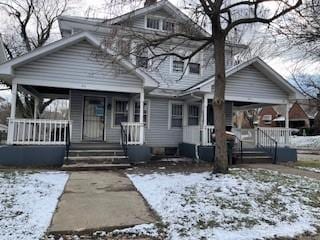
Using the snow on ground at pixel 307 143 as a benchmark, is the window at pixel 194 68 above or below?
above

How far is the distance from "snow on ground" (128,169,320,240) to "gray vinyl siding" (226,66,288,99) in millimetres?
6260

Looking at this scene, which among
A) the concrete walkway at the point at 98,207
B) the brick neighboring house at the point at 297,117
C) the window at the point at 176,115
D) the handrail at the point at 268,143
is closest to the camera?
the concrete walkway at the point at 98,207

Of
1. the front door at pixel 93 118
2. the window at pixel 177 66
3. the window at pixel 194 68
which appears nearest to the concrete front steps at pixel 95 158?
the front door at pixel 93 118

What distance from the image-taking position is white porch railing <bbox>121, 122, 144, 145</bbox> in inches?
490

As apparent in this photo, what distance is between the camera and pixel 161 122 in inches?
620

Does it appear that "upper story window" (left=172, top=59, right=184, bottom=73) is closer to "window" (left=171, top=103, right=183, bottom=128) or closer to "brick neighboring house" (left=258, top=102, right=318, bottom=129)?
"window" (left=171, top=103, right=183, bottom=128)

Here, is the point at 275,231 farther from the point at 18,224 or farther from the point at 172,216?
the point at 18,224

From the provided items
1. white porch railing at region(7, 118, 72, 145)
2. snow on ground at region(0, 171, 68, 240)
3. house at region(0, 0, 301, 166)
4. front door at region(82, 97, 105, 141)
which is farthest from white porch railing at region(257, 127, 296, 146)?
snow on ground at region(0, 171, 68, 240)

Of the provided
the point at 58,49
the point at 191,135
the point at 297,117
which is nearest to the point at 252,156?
the point at 191,135

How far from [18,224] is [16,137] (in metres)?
7.26

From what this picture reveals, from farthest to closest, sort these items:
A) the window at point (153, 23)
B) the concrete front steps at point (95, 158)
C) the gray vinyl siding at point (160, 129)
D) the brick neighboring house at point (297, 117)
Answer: the brick neighboring house at point (297, 117) < the window at point (153, 23) < the gray vinyl siding at point (160, 129) < the concrete front steps at point (95, 158)

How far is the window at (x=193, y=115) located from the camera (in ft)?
53.7

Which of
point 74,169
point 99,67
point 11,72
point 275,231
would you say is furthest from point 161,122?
point 275,231

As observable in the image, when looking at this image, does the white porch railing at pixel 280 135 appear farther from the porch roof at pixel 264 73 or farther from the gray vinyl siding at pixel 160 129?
the gray vinyl siding at pixel 160 129
